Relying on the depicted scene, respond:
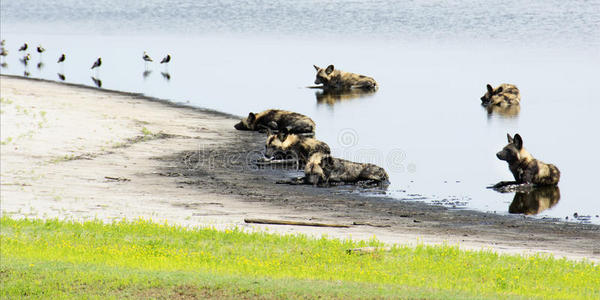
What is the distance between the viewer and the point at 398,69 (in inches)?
2276

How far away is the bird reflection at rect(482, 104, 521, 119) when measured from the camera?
4006 cm

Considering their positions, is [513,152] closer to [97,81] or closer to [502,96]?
[502,96]

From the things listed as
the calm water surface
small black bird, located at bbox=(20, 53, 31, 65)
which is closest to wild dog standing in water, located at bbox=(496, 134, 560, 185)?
the calm water surface

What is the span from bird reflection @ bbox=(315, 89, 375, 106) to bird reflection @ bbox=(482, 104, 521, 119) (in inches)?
294

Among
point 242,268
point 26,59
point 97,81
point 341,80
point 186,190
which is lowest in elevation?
point 242,268

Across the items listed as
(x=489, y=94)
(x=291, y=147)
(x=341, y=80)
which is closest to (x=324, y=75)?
(x=341, y=80)

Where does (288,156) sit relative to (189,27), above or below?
below

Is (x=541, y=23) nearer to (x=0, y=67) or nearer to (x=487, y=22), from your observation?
(x=487, y=22)

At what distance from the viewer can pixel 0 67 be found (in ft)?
194

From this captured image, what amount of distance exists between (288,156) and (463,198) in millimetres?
6304

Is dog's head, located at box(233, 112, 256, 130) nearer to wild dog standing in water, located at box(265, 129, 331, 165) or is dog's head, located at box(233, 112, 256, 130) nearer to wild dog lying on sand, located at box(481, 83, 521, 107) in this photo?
wild dog standing in water, located at box(265, 129, 331, 165)

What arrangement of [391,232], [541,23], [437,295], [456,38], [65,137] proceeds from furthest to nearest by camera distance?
1. [541,23]
2. [456,38]
3. [65,137]
4. [391,232]
5. [437,295]

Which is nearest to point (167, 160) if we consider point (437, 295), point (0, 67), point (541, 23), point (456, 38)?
point (437, 295)

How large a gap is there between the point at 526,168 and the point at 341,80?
26.5 metres
